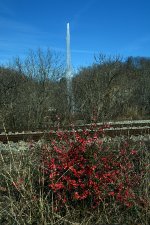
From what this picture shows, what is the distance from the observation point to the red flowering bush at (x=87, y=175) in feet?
18.6

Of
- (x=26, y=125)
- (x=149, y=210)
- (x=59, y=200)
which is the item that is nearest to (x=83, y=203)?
(x=59, y=200)

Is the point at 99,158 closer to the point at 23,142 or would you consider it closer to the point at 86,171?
the point at 86,171

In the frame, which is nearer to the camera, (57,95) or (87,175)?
(87,175)

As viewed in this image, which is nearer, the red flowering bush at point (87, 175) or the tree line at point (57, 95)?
the red flowering bush at point (87, 175)

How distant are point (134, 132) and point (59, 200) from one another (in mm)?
9241

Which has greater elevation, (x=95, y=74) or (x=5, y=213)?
(x=95, y=74)

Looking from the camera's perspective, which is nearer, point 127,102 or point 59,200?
point 59,200

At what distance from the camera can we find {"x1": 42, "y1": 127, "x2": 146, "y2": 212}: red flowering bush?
18.6 feet

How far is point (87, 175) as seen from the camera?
18.7 ft

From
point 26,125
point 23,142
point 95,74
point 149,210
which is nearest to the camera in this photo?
point 149,210

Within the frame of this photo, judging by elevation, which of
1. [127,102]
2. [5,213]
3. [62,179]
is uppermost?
[127,102]

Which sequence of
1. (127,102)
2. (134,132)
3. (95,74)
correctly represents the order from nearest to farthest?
(134,132) < (95,74) < (127,102)

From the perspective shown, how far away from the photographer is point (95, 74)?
26172 millimetres

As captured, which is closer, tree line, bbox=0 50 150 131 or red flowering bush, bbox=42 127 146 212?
red flowering bush, bbox=42 127 146 212
